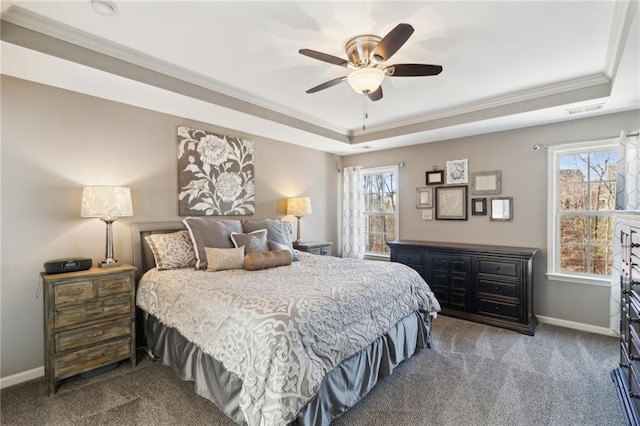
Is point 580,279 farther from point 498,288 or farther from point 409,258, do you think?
point 409,258

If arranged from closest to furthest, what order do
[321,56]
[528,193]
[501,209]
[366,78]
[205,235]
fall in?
[321,56]
[366,78]
[205,235]
[528,193]
[501,209]

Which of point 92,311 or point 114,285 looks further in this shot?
point 114,285

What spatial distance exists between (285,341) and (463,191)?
3.58m

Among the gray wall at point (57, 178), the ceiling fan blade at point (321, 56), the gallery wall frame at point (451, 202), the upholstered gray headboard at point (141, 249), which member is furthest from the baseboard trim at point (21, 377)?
the gallery wall frame at point (451, 202)

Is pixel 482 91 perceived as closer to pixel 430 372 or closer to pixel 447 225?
pixel 447 225

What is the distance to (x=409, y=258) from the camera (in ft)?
13.7

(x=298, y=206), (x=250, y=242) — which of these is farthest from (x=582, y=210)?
(x=250, y=242)

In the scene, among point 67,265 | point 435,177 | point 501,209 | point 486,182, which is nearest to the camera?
point 67,265

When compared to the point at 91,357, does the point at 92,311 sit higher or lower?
higher

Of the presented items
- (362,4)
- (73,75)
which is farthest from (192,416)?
(362,4)

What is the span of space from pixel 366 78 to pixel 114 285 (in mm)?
2571

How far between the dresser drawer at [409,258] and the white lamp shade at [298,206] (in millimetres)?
1466

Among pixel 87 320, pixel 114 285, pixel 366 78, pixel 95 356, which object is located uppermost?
pixel 366 78

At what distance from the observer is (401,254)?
4.26 m
